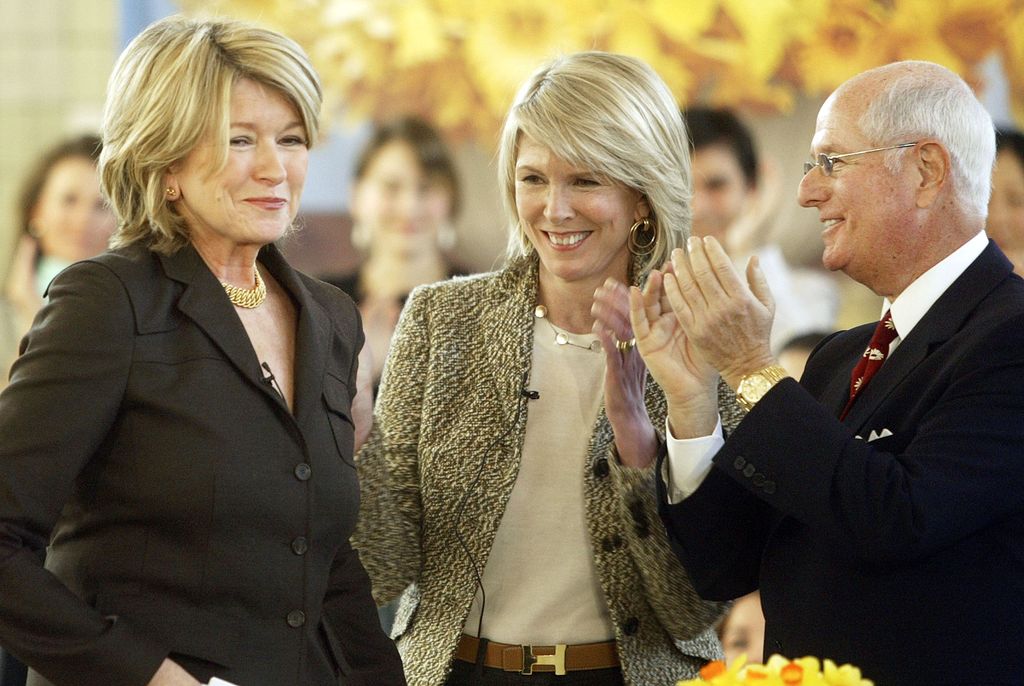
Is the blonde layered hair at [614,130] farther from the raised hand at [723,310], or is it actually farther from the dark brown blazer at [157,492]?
the dark brown blazer at [157,492]

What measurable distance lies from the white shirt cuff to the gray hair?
0.58 m

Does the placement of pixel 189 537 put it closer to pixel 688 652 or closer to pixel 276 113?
pixel 276 113

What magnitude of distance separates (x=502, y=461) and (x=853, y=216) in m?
0.82

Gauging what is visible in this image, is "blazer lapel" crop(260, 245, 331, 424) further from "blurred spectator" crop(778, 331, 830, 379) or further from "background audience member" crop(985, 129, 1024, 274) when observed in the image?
"background audience member" crop(985, 129, 1024, 274)

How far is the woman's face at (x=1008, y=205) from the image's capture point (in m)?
4.48

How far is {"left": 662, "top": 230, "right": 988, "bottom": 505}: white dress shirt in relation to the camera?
212 cm

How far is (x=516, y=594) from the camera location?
94.1 inches

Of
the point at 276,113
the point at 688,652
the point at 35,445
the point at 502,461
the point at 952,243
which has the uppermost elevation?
the point at 276,113

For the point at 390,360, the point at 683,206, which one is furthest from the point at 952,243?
the point at 390,360

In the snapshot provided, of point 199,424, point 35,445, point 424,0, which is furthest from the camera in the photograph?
point 424,0

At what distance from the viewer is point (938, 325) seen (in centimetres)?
207

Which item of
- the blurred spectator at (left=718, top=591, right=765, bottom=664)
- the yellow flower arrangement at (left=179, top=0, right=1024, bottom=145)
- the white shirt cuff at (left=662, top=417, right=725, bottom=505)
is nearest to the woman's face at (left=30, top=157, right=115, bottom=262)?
the yellow flower arrangement at (left=179, top=0, right=1024, bottom=145)

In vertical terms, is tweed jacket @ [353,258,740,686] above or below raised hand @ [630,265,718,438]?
below

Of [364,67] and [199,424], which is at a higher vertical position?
[364,67]
